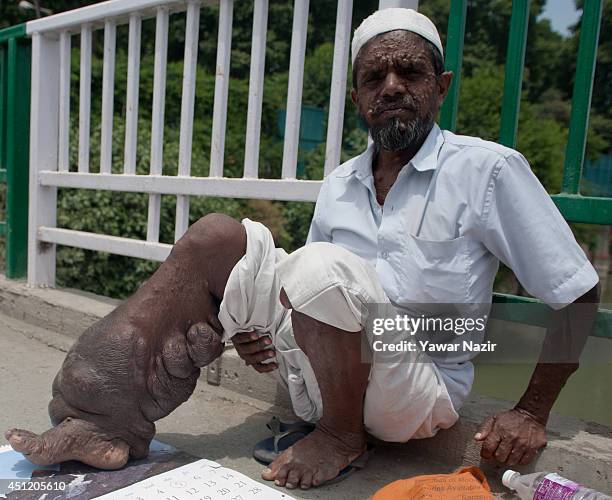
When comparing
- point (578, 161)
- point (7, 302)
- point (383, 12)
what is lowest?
point (7, 302)

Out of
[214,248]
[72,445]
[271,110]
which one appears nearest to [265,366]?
[214,248]

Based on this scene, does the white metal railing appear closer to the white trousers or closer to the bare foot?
the white trousers

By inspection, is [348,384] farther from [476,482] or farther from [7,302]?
[7,302]

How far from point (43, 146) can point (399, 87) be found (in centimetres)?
213

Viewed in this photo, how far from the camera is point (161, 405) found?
1.58 meters

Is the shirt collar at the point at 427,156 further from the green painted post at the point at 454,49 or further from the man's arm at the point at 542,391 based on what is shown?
the man's arm at the point at 542,391

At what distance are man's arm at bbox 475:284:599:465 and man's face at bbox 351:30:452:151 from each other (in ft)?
1.89

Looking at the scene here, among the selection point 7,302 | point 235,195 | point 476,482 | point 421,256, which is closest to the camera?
point 476,482

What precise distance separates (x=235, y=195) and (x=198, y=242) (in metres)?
0.80

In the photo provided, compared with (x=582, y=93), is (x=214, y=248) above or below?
below

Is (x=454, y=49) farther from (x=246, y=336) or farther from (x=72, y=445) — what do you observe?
(x=72, y=445)

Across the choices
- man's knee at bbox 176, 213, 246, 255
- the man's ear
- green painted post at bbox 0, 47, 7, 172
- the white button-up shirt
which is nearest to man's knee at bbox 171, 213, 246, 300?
man's knee at bbox 176, 213, 246, 255

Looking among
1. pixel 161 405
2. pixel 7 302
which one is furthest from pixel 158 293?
pixel 7 302

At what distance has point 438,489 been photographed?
1362 millimetres
